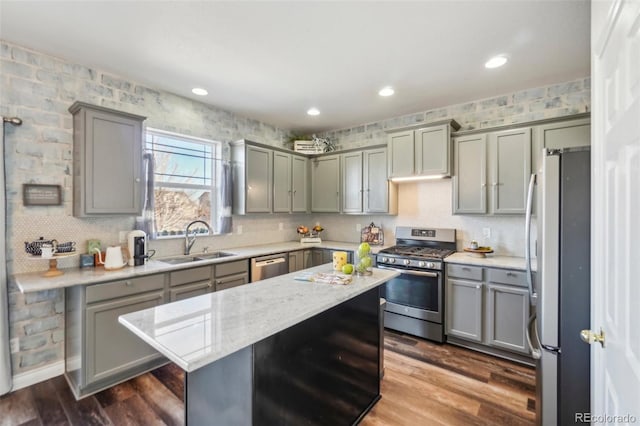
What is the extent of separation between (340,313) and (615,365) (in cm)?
118

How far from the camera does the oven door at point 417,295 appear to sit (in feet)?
10.3

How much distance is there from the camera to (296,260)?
4.01 meters

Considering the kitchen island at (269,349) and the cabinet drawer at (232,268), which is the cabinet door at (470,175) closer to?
the kitchen island at (269,349)

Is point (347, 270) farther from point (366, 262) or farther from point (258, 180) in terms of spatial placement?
point (258, 180)

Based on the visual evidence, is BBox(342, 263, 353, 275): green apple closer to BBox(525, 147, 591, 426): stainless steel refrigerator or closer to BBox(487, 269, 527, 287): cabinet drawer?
BBox(525, 147, 591, 426): stainless steel refrigerator

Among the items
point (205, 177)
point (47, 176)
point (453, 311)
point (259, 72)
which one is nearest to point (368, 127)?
point (259, 72)

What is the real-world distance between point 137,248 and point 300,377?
2147 mm

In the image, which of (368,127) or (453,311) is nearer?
(453,311)

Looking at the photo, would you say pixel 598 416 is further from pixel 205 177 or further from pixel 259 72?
pixel 205 177

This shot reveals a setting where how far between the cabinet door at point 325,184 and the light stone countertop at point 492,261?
1.83m

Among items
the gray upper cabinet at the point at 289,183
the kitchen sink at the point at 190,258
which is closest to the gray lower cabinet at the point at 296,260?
the gray upper cabinet at the point at 289,183

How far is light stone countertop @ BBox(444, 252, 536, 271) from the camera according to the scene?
9.09ft

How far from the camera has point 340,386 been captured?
1.75 m

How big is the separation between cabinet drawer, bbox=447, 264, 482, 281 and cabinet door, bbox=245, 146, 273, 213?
96.0 inches
